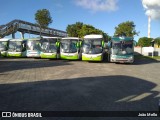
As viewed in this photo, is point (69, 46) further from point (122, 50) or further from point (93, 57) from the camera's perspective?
point (122, 50)

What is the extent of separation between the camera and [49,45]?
30.3 metres

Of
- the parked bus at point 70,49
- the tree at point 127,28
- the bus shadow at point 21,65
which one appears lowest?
the bus shadow at point 21,65

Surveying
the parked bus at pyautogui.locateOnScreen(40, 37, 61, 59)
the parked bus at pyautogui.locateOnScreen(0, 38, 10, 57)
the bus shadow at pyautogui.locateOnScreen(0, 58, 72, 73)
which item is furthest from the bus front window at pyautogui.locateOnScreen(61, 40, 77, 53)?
the parked bus at pyautogui.locateOnScreen(0, 38, 10, 57)

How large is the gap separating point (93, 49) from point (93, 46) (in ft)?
1.10

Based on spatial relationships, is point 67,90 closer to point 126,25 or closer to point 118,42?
→ point 118,42

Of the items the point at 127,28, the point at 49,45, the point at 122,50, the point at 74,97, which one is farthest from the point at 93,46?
the point at 127,28

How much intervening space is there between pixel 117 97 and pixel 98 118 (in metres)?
3.13

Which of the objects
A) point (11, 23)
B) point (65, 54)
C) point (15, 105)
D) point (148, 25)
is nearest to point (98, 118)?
point (15, 105)

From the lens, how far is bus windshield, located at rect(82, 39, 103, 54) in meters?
27.9

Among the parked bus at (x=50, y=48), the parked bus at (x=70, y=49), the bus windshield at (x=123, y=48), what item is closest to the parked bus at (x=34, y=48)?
the parked bus at (x=50, y=48)

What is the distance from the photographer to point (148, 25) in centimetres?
9419

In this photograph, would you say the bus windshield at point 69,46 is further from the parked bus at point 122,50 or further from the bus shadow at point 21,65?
the parked bus at point 122,50

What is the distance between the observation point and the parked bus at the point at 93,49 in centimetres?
2780

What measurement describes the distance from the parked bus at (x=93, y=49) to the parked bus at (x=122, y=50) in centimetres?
109
